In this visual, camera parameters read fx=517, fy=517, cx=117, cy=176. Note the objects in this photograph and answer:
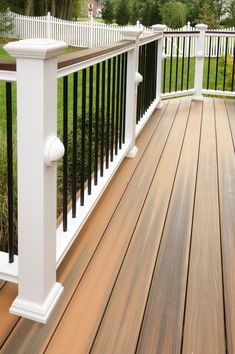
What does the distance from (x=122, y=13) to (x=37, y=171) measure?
22.7 metres

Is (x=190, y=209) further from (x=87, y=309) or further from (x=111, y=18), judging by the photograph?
(x=111, y=18)

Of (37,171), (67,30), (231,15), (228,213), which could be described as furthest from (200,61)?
(231,15)

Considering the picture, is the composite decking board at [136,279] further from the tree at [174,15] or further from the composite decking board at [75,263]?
the tree at [174,15]

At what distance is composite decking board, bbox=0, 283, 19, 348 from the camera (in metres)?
1.84

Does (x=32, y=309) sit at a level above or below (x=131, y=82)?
below

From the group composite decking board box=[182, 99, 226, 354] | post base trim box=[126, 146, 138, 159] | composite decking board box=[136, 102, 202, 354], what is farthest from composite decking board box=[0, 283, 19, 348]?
post base trim box=[126, 146, 138, 159]

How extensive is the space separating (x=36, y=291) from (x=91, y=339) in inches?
10.6

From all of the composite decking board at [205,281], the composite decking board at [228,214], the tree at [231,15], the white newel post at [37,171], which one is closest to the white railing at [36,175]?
the white newel post at [37,171]

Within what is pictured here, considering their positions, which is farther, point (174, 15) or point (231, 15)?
point (174, 15)

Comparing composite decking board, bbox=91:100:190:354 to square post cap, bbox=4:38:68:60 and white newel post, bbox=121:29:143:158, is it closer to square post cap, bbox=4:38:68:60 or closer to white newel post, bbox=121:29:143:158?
white newel post, bbox=121:29:143:158

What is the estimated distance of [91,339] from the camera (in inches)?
71.8

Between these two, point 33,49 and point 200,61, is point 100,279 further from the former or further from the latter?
point 200,61

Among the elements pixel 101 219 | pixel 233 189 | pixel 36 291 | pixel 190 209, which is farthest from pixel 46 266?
pixel 233 189

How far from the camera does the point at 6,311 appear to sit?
195 centimetres
